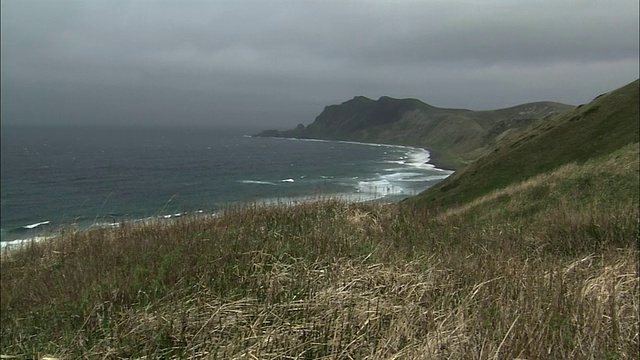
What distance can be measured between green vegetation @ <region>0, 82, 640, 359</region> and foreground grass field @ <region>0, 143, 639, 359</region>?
0.8 inches

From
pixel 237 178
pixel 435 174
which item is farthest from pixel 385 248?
pixel 435 174

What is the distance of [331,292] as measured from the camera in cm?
427

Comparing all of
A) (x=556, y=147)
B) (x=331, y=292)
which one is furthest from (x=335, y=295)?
(x=556, y=147)

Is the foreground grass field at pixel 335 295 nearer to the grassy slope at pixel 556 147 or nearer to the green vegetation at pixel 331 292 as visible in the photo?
the green vegetation at pixel 331 292

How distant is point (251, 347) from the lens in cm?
327

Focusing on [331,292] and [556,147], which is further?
[556,147]

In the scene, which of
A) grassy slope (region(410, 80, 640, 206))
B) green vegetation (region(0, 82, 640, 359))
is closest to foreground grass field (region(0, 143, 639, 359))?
green vegetation (region(0, 82, 640, 359))

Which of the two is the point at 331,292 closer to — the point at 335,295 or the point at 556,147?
the point at 335,295

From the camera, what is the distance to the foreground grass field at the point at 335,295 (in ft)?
10.9

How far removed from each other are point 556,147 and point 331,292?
41340mm

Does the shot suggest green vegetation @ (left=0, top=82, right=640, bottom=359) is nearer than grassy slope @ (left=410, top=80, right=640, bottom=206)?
Yes

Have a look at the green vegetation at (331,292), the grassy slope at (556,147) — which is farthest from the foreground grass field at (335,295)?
the grassy slope at (556,147)

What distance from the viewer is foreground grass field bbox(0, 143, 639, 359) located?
3.33 metres

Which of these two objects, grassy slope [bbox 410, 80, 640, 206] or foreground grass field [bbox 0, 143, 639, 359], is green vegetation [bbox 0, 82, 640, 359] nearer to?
foreground grass field [bbox 0, 143, 639, 359]
